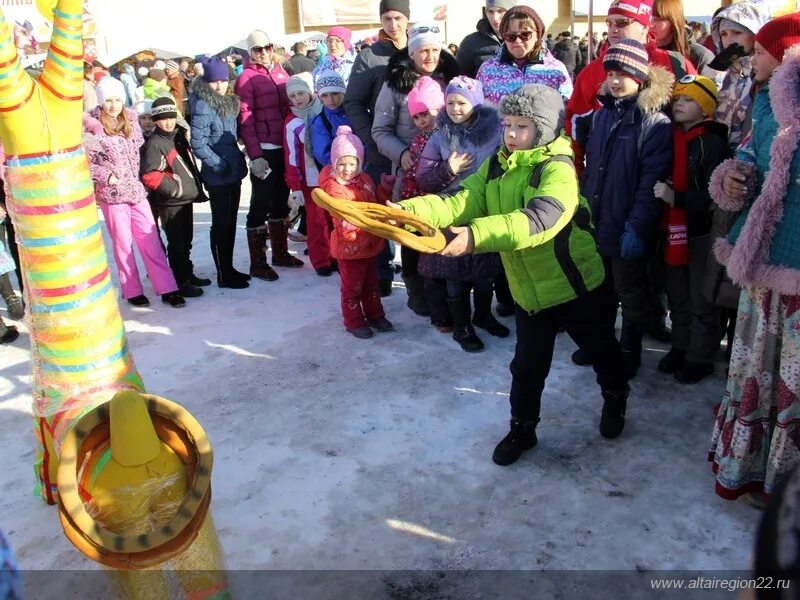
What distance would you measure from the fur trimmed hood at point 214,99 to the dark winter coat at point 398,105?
4.61ft

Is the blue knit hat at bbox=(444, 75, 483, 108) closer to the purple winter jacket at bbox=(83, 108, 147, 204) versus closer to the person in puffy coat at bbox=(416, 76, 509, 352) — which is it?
the person in puffy coat at bbox=(416, 76, 509, 352)

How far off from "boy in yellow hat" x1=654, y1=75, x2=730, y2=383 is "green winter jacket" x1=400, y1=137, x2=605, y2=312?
0.74m

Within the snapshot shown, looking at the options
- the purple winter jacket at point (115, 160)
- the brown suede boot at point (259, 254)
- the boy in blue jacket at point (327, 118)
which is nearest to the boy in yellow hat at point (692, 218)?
the boy in blue jacket at point (327, 118)

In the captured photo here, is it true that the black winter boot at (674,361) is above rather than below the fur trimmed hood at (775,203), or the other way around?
below

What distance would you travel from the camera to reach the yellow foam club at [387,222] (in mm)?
2131

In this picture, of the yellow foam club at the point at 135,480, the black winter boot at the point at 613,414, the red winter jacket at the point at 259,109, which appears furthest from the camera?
the red winter jacket at the point at 259,109

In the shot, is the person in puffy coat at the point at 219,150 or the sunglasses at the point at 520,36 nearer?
the sunglasses at the point at 520,36

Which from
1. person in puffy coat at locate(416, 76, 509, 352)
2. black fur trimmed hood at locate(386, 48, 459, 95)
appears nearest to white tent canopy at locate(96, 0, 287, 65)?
black fur trimmed hood at locate(386, 48, 459, 95)

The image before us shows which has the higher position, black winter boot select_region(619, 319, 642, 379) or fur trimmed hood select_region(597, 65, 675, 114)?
fur trimmed hood select_region(597, 65, 675, 114)

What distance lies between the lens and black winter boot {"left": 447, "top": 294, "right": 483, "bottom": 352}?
4.38 m

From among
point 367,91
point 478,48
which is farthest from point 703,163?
point 367,91

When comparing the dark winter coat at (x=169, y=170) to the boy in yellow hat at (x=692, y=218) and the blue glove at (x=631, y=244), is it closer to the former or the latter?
the blue glove at (x=631, y=244)

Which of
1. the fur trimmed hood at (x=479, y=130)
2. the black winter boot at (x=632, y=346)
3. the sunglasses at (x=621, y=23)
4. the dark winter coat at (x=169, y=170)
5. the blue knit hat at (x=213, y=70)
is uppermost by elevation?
the sunglasses at (x=621, y=23)

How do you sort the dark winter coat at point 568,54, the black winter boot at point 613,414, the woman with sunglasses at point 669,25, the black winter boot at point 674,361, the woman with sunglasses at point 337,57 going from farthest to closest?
the dark winter coat at point 568,54 → the woman with sunglasses at point 337,57 → the woman with sunglasses at point 669,25 → the black winter boot at point 674,361 → the black winter boot at point 613,414
